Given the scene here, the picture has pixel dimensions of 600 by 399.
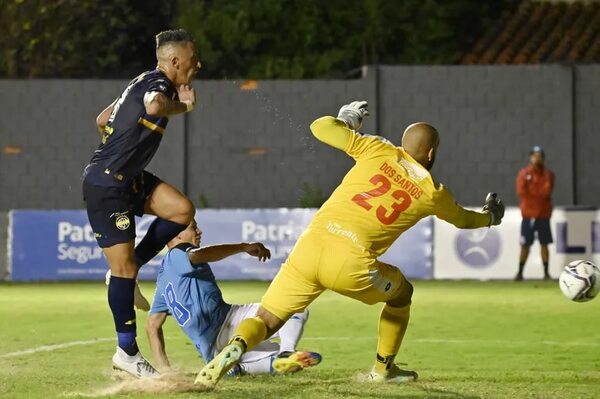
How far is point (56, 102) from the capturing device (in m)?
24.8

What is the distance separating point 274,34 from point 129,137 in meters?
23.2

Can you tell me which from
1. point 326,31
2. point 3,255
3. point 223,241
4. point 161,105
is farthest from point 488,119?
point 161,105

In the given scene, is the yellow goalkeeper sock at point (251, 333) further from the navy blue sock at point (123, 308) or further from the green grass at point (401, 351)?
the navy blue sock at point (123, 308)

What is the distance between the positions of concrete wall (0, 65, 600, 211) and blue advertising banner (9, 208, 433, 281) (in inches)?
137

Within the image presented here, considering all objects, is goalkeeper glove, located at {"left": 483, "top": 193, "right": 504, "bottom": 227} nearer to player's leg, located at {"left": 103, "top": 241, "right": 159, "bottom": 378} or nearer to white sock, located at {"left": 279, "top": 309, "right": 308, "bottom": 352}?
white sock, located at {"left": 279, "top": 309, "right": 308, "bottom": 352}

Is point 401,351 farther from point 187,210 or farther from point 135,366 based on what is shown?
point 135,366

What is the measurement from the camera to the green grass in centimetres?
904

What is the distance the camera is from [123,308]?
29.7 ft

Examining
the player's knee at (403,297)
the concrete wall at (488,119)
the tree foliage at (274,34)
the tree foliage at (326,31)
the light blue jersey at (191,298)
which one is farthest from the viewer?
the tree foliage at (326,31)

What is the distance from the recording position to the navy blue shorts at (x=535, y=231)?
20375 millimetres

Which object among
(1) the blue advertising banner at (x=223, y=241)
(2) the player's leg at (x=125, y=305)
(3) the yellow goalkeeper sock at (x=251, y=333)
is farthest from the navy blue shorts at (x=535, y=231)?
(3) the yellow goalkeeper sock at (x=251, y=333)

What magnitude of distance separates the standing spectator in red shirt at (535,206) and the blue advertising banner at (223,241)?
4.53 feet

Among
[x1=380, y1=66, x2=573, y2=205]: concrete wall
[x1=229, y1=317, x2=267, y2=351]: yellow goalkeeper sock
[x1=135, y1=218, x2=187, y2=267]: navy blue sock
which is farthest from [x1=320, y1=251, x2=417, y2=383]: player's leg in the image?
[x1=380, y1=66, x2=573, y2=205]: concrete wall

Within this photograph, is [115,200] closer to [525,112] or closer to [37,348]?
[37,348]
